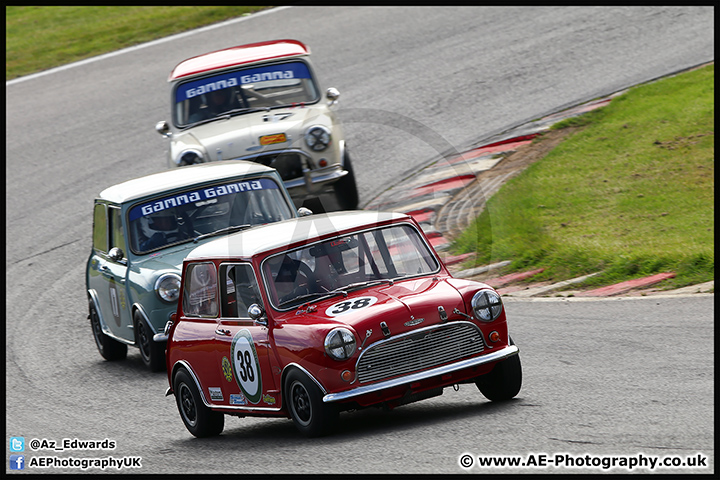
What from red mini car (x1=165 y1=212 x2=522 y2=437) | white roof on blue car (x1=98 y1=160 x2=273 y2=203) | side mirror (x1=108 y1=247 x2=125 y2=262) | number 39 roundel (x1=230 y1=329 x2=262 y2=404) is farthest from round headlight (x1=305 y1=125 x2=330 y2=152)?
number 39 roundel (x1=230 y1=329 x2=262 y2=404)

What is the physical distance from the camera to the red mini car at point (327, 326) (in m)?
6.57

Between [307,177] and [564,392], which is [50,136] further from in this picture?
[564,392]

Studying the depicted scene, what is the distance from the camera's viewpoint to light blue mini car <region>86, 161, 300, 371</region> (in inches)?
398

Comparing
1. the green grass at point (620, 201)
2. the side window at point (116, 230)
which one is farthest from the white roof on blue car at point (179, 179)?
the green grass at point (620, 201)

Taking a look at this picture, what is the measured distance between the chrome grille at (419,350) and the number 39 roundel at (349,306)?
328 mm

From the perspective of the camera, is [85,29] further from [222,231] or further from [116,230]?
[222,231]

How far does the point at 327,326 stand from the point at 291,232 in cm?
109

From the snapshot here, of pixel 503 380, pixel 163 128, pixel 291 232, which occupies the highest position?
pixel 291 232

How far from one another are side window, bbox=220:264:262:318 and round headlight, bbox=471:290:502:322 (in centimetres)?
150

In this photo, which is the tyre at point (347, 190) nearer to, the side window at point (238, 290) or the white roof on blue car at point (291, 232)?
the white roof on blue car at point (291, 232)

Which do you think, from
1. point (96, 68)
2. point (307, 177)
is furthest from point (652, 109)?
point (96, 68)

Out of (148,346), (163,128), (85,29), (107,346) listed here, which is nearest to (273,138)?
(163,128)

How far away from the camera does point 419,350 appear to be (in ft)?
21.9
